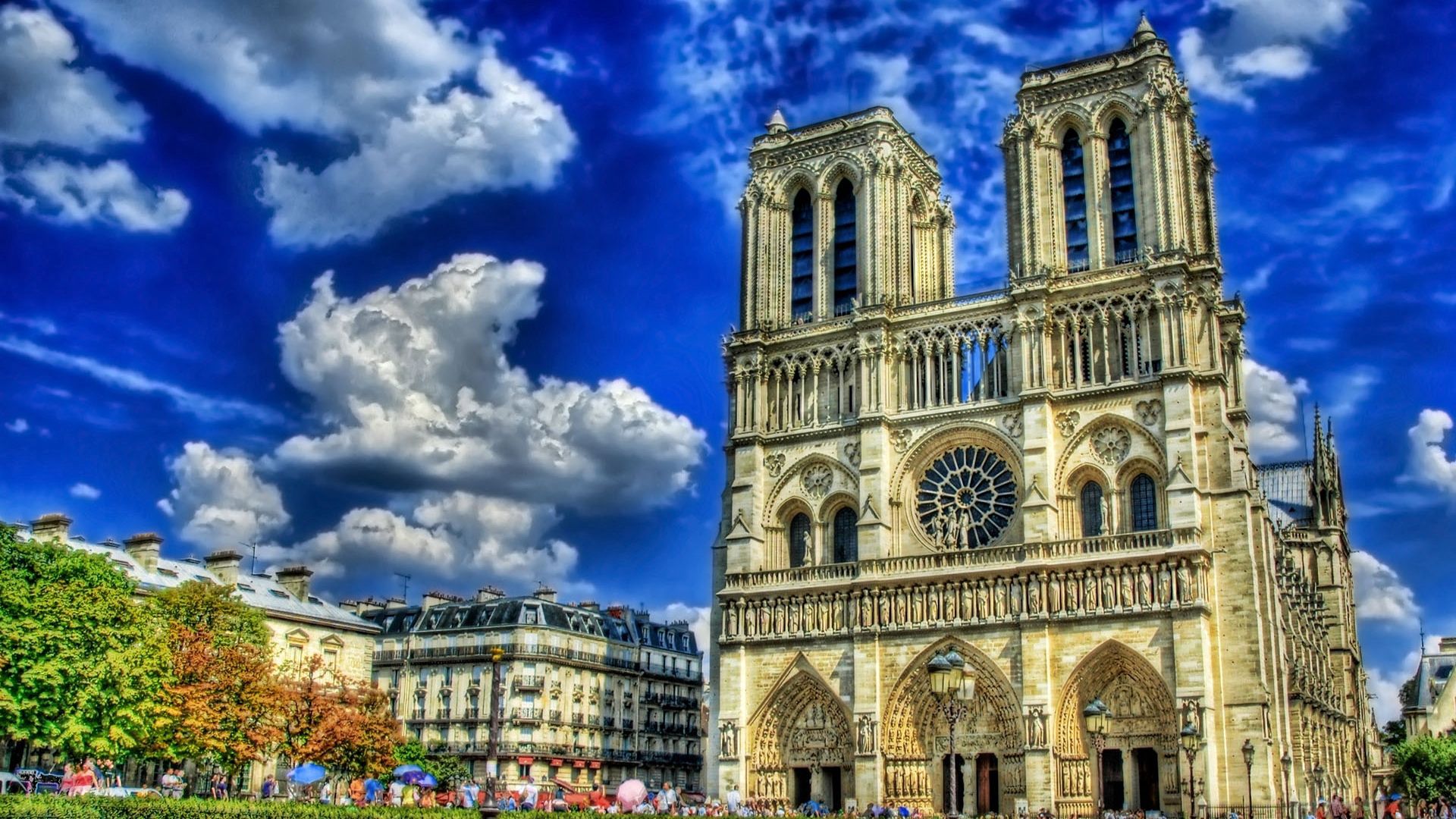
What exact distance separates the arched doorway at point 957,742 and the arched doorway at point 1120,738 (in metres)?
1.82

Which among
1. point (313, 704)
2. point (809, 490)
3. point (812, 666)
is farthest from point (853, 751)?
point (313, 704)

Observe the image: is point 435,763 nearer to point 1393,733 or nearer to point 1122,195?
point 1122,195

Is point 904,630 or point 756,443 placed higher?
point 756,443

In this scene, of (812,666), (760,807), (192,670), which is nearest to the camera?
(192,670)

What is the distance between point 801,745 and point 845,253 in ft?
64.6

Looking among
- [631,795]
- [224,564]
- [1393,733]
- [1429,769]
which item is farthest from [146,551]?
[1393,733]

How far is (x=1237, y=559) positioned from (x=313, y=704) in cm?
2989

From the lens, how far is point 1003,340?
2007 inches

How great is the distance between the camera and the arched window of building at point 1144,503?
47.1 m

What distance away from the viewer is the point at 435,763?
59.4 meters

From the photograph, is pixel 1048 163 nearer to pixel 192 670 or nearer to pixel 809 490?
pixel 809 490

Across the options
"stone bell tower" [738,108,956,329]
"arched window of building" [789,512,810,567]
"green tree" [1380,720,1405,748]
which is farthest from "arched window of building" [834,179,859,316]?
"green tree" [1380,720,1405,748]

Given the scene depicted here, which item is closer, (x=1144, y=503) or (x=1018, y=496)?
(x=1144, y=503)

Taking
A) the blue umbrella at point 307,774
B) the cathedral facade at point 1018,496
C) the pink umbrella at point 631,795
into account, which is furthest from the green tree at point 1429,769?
the blue umbrella at point 307,774
